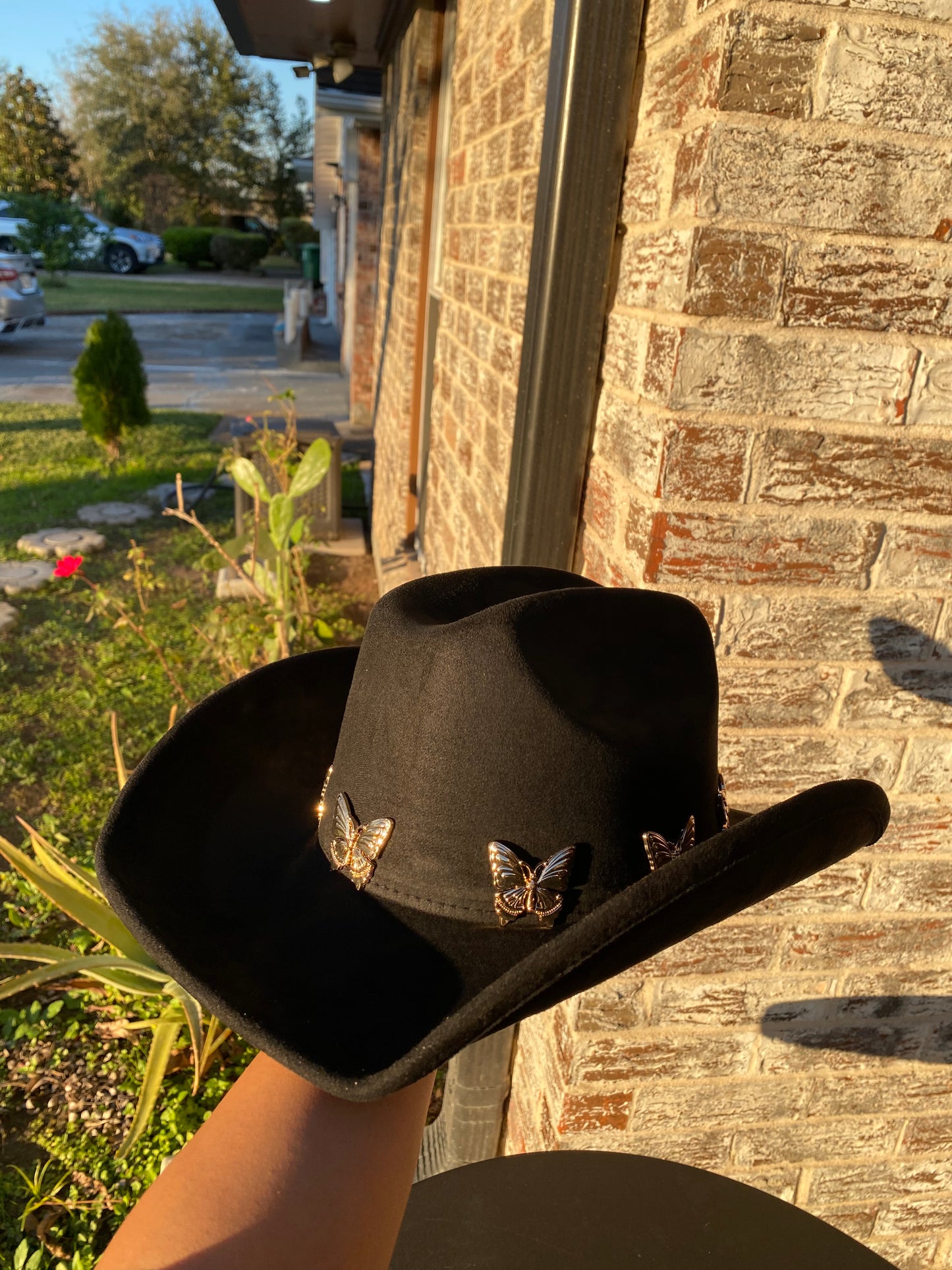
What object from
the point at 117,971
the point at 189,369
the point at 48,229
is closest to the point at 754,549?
the point at 117,971

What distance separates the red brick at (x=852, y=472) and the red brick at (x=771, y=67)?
43 centimetres

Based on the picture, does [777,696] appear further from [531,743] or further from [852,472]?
[531,743]

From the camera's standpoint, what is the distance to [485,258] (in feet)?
8.98

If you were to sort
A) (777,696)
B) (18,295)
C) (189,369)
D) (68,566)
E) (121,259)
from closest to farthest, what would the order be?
(777,696), (68,566), (189,369), (18,295), (121,259)

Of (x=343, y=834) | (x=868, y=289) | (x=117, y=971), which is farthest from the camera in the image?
(x=117, y=971)

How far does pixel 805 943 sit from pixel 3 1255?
1982mm

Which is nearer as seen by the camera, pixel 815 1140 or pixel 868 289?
pixel 868 289

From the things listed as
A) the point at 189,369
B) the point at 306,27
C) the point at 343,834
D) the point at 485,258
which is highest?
the point at 306,27

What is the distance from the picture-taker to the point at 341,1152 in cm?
84

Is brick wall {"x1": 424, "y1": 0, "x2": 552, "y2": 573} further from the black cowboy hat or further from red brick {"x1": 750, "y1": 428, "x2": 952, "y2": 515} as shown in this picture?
the black cowboy hat

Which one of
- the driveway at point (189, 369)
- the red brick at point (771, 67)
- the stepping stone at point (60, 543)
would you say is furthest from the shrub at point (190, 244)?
the red brick at point (771, 67)

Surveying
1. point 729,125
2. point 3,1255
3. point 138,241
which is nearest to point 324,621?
point 3,1255

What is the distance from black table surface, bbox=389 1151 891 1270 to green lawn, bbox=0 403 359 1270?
3.83 feet

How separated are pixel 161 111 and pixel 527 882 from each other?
152ft
